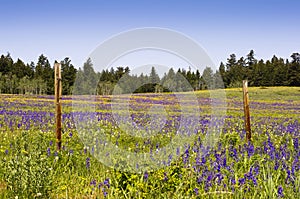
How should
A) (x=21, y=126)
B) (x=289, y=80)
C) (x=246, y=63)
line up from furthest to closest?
(x=246, y=63) → (x=289, y=80) → (x=21, y=126)

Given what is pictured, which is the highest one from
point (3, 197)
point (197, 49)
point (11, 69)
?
point (11, 69)

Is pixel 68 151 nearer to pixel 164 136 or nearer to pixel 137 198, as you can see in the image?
pixel 137 198

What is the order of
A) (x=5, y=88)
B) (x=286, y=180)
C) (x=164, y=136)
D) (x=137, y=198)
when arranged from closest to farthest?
(x=137, y=198), (x=286, y=180), (x=164, y=136), (x=5, y=88)

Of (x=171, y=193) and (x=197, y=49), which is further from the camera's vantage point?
(x=197, y=49)

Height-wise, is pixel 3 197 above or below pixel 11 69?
below

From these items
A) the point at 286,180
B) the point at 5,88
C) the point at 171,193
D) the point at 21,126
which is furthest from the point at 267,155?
the point at 5,88

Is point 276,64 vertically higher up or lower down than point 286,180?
higher up

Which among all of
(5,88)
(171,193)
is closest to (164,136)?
(171,193)

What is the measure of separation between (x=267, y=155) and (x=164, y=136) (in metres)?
3.58

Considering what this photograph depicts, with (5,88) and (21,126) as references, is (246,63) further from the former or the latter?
(21,126)

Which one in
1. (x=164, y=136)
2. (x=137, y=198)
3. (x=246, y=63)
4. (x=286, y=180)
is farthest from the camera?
(x=246, y=63)

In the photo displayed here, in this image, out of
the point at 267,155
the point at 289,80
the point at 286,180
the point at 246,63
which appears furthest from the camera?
the point at 246,63

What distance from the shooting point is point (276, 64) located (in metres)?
89.0

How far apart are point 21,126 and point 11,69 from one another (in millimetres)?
79271
